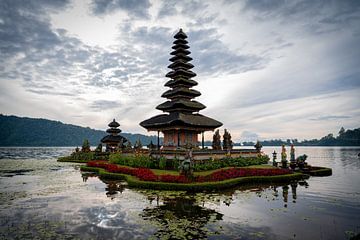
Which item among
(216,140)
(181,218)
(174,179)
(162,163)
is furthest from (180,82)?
(181,218)

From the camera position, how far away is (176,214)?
11.5 m

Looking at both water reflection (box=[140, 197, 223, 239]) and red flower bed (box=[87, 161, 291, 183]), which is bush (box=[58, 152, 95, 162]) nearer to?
red flower bed (box=[87, 161, 291, 183])

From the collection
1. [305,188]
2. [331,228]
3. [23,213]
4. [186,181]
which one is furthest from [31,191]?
[305,188]

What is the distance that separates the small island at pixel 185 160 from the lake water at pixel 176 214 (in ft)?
6.24

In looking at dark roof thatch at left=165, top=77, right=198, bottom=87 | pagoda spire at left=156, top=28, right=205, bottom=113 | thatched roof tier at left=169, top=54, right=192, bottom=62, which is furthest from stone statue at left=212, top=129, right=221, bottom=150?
thatched roof tier at left=169, top=54, right=192, bottom=62

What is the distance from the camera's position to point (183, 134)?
1316 inches

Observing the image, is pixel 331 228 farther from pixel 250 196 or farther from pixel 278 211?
pixel 250 196

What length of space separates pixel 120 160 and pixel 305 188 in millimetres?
22633

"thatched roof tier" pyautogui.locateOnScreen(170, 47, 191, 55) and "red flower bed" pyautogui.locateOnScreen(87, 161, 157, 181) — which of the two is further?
"thatched roof tier" pyautogui.locateOnScreen(170, 47, 191, 55)

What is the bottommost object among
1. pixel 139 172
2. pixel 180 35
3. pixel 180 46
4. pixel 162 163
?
pixel 139 172

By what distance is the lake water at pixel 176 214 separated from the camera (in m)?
9.25

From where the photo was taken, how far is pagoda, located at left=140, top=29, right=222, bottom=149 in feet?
103

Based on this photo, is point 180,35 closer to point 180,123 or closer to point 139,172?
point 180,123

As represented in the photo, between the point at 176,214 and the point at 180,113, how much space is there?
848 inches
